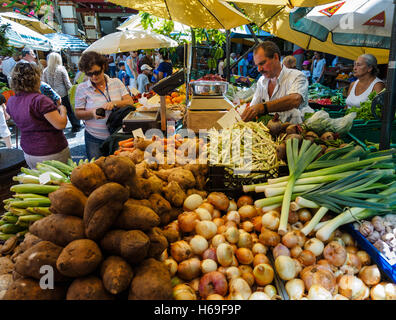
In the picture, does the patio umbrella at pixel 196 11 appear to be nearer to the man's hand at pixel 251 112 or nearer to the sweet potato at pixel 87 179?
the man's hand at pixel 251 112

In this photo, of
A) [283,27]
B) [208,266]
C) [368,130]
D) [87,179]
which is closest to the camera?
[87,179]

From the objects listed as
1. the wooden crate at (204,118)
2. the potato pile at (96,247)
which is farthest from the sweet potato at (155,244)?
the wooden crate at (204,118)

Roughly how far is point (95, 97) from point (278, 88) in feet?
8.56

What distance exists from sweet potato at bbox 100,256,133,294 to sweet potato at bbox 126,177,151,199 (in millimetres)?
397

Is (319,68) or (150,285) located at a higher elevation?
(319,68)

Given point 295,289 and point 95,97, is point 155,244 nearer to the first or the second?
point 295,289

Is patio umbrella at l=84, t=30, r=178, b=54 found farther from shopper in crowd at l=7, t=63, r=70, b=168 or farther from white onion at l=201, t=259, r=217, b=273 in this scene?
white onion at l=201, t=259, r=217, b=273

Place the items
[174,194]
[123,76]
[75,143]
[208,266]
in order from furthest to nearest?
1. [123,76]
2. [75,143]
3. [174,194]
4. [208,266]

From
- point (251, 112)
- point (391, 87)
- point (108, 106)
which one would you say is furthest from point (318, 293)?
point (108, 106)

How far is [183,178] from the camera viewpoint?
2025mm

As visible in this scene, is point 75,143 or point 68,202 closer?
point 68,202

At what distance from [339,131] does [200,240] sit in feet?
6.55
